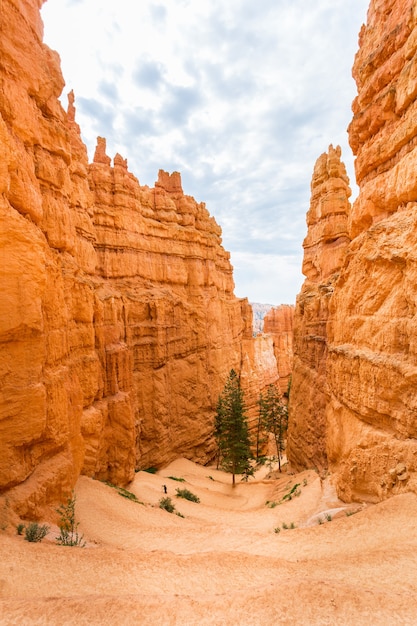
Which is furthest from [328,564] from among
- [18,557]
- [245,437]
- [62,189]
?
[245,437]

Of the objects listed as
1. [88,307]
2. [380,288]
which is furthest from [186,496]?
[380,288]

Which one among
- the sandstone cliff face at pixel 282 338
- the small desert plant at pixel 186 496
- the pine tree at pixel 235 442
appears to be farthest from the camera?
the sandstone cliff face at pixel 282 338

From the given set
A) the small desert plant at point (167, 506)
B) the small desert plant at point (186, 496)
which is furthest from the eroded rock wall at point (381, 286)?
the small desert plant at point (186, 496)

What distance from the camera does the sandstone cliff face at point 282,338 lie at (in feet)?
202

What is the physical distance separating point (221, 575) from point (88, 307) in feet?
40.2

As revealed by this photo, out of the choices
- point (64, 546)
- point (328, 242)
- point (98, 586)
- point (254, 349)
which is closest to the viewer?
point (98, 586)

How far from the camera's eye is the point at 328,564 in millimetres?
7496

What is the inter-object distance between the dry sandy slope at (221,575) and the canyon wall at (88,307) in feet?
9.81

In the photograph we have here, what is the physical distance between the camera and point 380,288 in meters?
11.1

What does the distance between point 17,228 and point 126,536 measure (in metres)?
11.0

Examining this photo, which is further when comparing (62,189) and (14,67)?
(62,189)

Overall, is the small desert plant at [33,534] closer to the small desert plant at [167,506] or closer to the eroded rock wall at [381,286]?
the small desert plant at [167,506]

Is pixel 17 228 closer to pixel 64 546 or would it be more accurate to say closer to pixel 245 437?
pixel 64 546

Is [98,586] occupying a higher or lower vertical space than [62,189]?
lower
